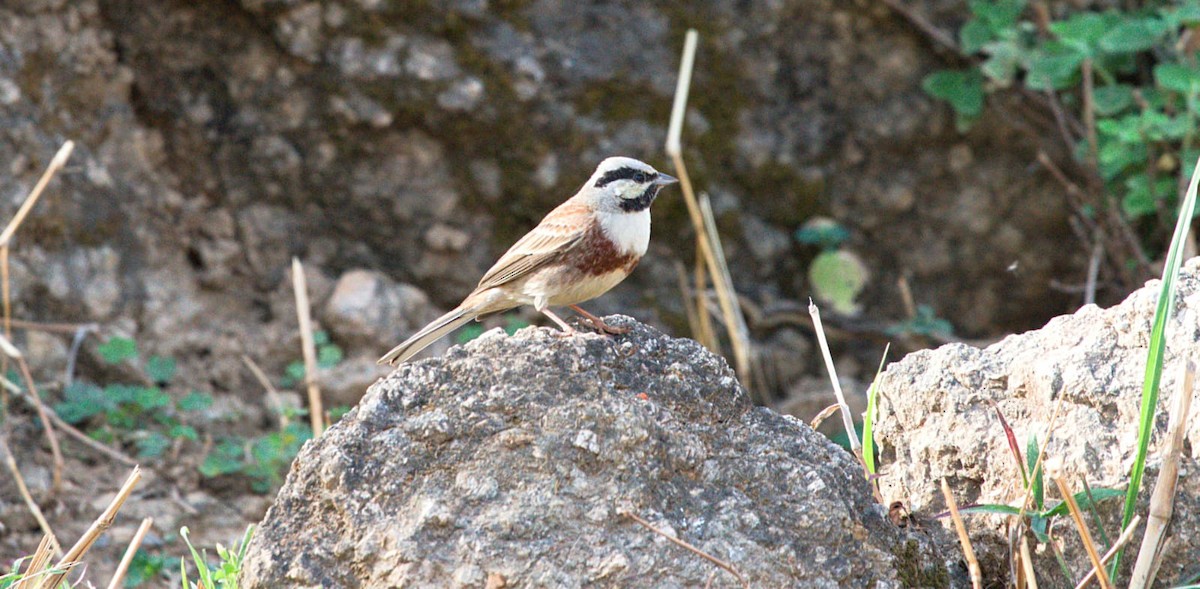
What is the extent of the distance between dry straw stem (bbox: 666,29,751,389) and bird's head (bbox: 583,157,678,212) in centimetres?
85

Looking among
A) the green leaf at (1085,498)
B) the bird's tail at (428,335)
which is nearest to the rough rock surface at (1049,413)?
the green leaf at (1085,498)

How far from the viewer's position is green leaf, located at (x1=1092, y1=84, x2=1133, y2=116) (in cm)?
625

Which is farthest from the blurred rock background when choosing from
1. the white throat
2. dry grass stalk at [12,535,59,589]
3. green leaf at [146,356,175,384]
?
dry grass stalk at [12,535,59,589]

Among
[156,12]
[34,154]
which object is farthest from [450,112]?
[34,154]

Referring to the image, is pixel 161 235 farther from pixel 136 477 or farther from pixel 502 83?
pixel 136 477

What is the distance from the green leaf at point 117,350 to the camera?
559cm

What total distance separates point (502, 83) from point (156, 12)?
1706 millimetres

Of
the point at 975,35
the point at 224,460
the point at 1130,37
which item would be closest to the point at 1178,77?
the point at 1130,37

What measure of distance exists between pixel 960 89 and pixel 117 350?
4289mm

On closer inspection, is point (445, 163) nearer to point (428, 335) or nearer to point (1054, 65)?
point (428, 335)

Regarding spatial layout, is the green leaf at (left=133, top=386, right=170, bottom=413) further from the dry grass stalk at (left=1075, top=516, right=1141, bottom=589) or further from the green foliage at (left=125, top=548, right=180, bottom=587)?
the dry grass stalk at (left=1075, top=516, right=1141, bottom=589)

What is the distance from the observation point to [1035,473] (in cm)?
285

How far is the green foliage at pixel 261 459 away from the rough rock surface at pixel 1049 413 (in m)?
2.89

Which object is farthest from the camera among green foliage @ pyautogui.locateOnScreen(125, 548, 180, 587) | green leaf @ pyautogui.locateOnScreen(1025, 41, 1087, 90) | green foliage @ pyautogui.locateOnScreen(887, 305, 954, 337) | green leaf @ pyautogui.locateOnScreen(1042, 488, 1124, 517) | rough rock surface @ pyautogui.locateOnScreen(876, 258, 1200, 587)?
green foliage @ pyautogui.locateOnScreen(887, 305, 954, 337)
